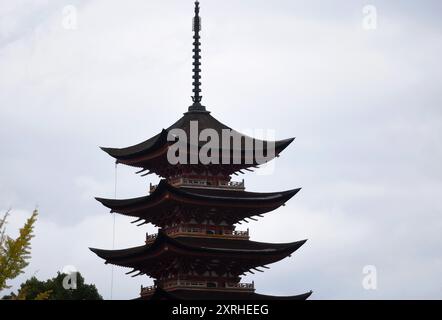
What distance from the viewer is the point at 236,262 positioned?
73438mm

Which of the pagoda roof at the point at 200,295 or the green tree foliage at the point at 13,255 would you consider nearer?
the green tree foliage at the point at 13,255

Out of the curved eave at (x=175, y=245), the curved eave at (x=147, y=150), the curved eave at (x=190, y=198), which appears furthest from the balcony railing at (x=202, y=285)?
the curved eave at (x=147, y=150)

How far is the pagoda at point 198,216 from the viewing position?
7181 centimetres

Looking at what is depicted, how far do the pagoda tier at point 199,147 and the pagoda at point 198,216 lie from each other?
68mm

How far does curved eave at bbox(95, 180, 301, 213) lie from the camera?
71.7 metres

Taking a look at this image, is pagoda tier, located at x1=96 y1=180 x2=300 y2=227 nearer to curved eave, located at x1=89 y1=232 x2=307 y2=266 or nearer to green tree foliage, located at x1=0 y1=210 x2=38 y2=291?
curved eave, located at x1=89 y1=232 x2=307 y2=266

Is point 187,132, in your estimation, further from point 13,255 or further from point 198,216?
point 13,255

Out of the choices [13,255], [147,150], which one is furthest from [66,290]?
[13,255]

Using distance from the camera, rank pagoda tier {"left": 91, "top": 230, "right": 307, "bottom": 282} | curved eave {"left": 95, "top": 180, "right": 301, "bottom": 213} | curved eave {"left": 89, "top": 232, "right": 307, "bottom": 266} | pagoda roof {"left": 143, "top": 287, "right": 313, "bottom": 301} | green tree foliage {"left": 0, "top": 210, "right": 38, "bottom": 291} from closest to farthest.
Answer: green tree foliage {"left": 0, "top": 210, "right": 38, "bottom": 291} < pagoda roof {"left": 143, "top": 287, "right": 313, "bottom": 301} < curved eave {"left": 89, "top": 232, "right": 307, "bottom": 266} < pagoda tier {"left": 91, "top": 230, "right": 307, "bottom": 282} < curved eave {"left": 95, "top": 180, "right": 301, "bottom": 213}

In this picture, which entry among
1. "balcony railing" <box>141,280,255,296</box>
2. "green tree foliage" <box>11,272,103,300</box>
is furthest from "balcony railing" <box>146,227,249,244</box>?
"green tree foliage" <box>11,272,103,300</box>

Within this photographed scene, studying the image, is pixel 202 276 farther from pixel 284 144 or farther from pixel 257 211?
pixel 284 144

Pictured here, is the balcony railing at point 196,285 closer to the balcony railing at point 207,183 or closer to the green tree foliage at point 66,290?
the balcony railing at point 207,183
